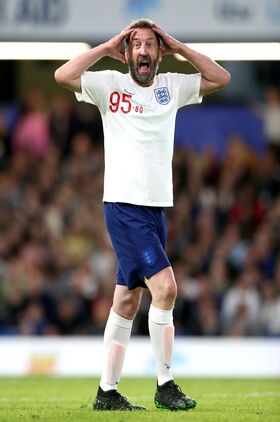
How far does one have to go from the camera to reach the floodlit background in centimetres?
1366

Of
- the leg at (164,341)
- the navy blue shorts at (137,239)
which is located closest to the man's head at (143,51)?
the navy blue shorts at (137,239)

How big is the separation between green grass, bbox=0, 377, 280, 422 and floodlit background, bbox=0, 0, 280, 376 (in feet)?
6.53

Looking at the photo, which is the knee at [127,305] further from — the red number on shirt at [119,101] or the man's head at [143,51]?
the man's head at [143,51]

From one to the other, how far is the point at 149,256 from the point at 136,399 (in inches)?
92.7

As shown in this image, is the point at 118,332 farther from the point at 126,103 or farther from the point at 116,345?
the point at 126,103

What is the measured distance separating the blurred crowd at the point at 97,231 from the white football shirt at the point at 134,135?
8421 mm

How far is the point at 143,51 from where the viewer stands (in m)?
8.41

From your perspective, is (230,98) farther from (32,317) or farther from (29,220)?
(32,317)

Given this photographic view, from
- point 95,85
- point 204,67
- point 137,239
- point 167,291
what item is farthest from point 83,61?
point 167,291

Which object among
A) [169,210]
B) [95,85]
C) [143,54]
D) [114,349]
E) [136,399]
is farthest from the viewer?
[169,210]

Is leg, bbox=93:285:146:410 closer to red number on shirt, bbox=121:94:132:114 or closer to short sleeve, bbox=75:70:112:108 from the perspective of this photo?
red number on shirt, bbox=121:94:132:114

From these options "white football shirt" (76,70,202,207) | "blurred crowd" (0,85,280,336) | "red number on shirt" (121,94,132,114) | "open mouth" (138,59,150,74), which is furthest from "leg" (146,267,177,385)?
"blurred crowd" (0,85,280,336)

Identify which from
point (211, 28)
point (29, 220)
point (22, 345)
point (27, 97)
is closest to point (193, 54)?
point (211, 28)

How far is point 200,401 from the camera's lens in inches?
385
